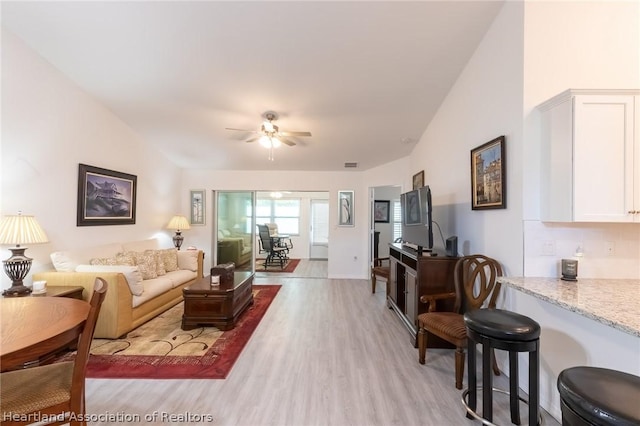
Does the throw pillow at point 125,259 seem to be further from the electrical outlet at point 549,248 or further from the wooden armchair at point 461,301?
the electrical outlet at point 549,248

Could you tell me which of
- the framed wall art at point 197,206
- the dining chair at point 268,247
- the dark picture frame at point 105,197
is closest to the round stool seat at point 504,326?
the dark picture frame at point 105,197

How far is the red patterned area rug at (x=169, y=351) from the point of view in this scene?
234 cm

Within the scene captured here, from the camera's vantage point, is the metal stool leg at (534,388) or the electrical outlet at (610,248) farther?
the electrical outlet at (610,248)

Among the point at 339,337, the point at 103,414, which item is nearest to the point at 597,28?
the point at 339,337

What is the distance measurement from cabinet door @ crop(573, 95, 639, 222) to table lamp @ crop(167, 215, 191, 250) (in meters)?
5.70

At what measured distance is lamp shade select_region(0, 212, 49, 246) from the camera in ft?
8.27

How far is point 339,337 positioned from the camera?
3.07 meters

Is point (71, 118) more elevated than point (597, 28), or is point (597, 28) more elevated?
point (597, 28)

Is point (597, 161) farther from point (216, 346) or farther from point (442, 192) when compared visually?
point (216, 346)

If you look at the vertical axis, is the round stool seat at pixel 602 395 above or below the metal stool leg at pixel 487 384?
above

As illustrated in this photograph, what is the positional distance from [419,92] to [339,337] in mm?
3014

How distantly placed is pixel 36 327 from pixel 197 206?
5.08 meters

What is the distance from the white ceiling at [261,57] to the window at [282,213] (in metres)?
4.62

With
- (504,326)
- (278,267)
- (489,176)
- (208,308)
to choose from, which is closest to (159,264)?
(208,308)
